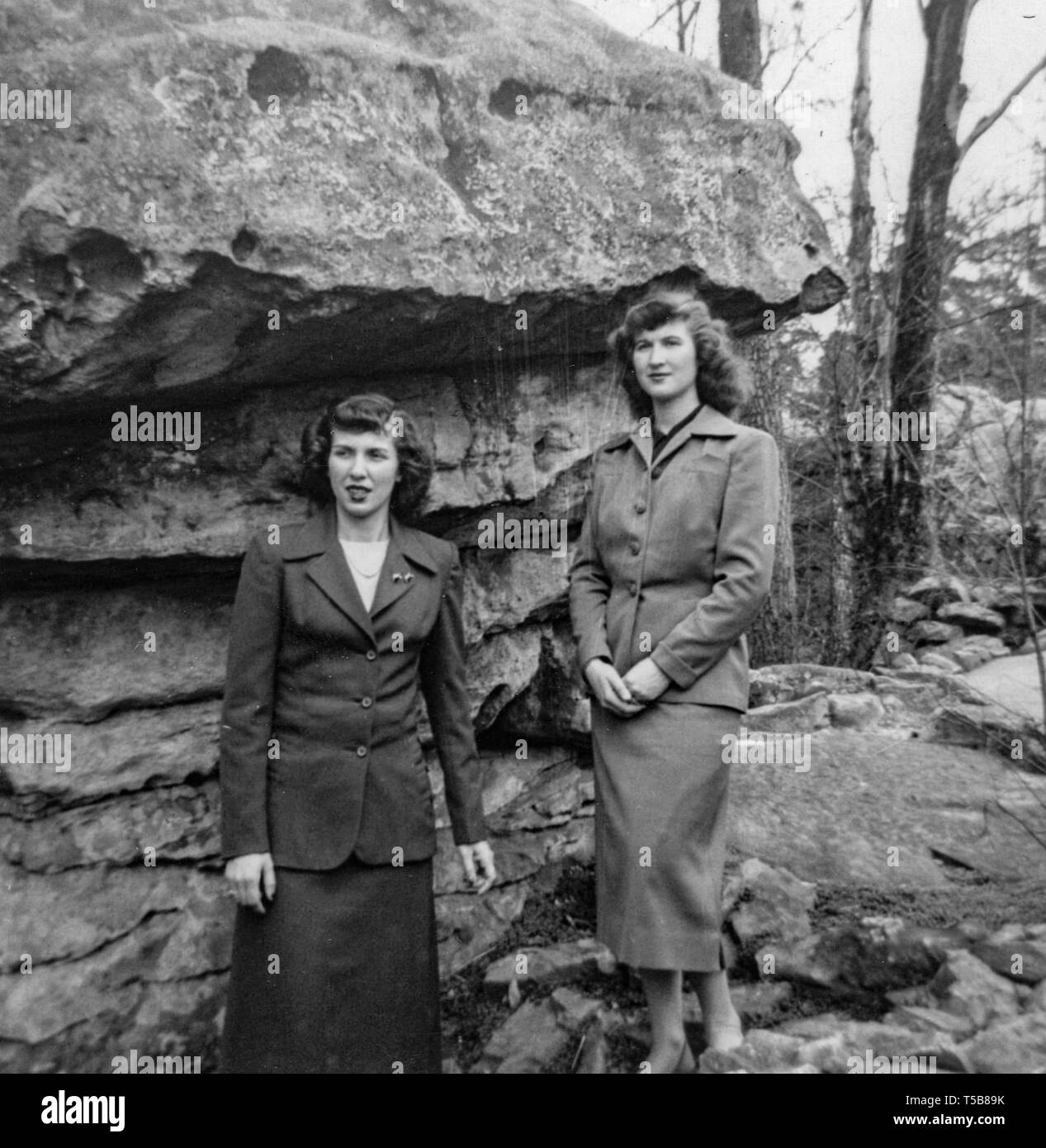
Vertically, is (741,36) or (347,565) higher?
(741,36)

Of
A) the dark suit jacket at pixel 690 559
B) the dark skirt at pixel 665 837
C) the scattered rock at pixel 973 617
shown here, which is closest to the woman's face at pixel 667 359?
the dark suit jacket at pixel 690 559

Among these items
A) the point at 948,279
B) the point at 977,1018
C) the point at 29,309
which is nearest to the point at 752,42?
the point at 948,279

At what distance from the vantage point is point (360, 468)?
2.76 m

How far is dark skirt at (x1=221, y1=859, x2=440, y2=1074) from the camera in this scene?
102 inches

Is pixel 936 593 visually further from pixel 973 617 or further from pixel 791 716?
pixel 791 716

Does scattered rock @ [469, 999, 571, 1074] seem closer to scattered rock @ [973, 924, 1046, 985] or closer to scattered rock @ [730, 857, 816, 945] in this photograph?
scattered rock @ [730, 857, 816, 945]

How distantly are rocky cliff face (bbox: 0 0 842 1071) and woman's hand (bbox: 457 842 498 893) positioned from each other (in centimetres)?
111

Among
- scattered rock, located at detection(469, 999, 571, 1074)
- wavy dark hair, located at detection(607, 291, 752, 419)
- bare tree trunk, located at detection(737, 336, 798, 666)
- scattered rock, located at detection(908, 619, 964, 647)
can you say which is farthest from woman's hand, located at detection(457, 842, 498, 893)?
scattered rock, located at detection(908, 619, 964, 647)

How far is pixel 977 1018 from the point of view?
274 cm

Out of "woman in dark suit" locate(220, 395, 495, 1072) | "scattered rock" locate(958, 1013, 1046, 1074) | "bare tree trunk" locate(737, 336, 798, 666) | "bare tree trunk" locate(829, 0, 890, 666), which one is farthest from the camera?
"bare tree trunk" locate(829, 0, 890, 666)

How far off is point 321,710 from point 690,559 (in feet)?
3.79

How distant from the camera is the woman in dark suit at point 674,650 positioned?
8.59 ft

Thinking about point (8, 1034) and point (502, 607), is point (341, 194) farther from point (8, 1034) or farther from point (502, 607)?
point (8, 1034)

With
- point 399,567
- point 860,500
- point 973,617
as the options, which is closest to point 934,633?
point 973,617
